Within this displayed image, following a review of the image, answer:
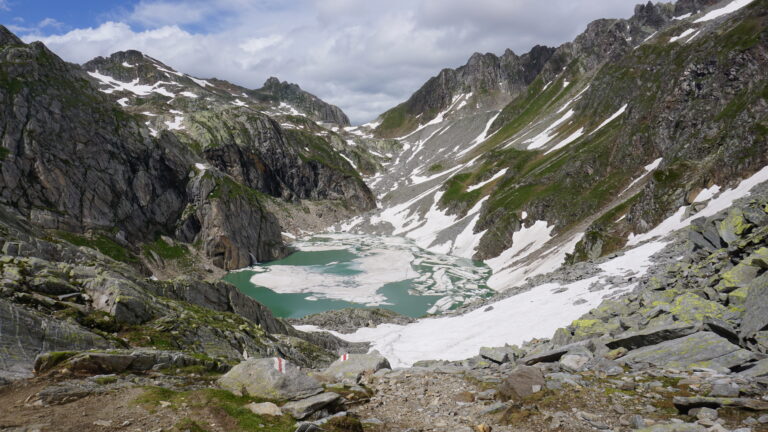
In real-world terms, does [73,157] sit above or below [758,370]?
above

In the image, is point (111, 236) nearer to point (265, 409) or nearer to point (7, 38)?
point (7, 38)

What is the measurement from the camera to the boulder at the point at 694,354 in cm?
1191

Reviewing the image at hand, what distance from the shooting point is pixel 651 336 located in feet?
48.5

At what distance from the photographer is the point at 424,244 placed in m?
117

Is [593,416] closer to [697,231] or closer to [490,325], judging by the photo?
[697,231]

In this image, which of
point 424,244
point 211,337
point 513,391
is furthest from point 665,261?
point 424,244

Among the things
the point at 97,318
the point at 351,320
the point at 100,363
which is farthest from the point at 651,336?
the point at 351,320

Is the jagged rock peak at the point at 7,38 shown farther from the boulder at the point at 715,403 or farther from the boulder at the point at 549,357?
the boulder at the point at 715,403

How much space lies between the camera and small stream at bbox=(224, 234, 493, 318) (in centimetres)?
6962

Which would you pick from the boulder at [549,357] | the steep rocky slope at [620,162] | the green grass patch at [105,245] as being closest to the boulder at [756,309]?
the boulder at [549,357]

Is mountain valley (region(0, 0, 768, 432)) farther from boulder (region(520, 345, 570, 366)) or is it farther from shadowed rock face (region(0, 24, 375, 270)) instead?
shadowed rock face (region(0, 24, 375, 270))

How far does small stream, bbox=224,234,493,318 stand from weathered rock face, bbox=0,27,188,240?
3104cm

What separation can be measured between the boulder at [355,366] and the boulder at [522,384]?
19.9 ft

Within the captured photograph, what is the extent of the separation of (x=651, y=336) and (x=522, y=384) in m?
5.82
